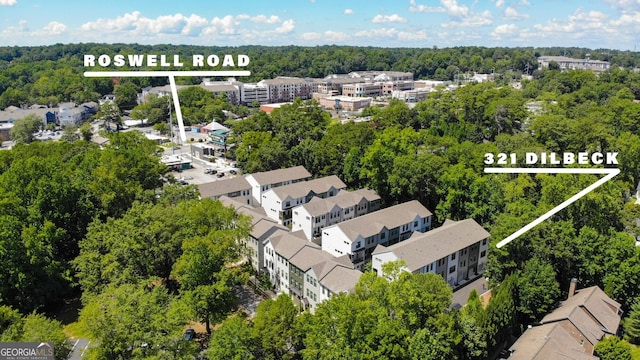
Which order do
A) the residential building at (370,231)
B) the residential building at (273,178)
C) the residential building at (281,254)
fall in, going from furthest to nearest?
the residential building at (273,178)
the residential building at (370,231)
the residential building at (281,254)

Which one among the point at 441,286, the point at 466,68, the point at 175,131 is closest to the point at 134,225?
the point at 441,286

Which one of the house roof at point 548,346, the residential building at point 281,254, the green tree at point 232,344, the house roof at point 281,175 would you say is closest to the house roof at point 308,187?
the house roof at point 281,175

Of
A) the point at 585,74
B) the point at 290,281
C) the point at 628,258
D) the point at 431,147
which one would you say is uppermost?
the point at 585,74

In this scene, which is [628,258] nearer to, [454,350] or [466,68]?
[454,350]

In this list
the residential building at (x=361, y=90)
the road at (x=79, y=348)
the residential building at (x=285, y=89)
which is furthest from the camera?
the residential building at (x=361, y=90)

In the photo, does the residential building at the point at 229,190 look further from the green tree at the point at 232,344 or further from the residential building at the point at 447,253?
the green tree at the point at 232,344

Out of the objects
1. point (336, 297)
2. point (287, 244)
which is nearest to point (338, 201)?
point (287, 244)
